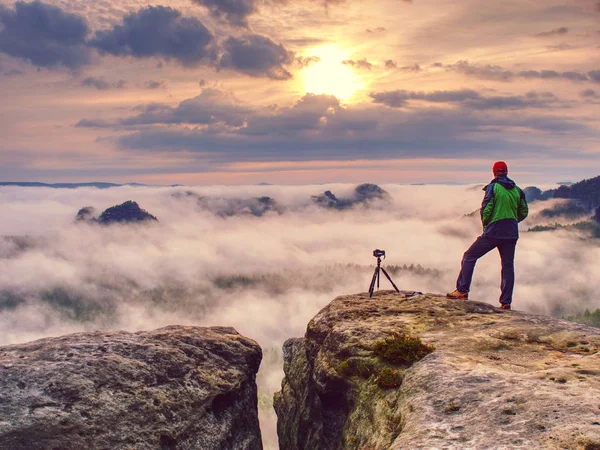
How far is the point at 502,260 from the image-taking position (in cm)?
2161

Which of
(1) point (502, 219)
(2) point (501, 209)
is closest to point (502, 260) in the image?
(1) point (502, 219)

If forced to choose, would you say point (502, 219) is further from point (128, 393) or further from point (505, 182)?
point (128, 393)

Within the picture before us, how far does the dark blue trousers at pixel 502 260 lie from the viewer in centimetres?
2178

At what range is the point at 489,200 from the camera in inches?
848

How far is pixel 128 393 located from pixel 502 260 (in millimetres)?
17874

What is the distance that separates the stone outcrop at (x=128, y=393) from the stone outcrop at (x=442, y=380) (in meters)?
4.34

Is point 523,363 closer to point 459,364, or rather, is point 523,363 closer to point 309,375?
point 459,364

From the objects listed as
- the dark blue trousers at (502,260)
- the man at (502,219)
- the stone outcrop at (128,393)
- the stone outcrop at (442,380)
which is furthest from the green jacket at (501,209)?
the stone outcrop at (128,393)

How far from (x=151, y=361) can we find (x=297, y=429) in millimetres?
8598

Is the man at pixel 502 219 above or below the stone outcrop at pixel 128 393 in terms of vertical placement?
above

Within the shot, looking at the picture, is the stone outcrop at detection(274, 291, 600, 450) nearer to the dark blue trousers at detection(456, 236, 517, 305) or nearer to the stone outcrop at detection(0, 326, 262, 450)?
the dark blue trousers at detection(456, 236, 517, 305)

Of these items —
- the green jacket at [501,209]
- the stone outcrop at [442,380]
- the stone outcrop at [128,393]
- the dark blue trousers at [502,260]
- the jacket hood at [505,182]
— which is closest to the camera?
the stone outcrop at [442,380]

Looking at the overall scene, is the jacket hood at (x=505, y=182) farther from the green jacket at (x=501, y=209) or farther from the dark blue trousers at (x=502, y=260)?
the dark blue trousers at (x=502, y=260)

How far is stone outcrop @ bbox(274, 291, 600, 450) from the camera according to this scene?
1048 centimetres
